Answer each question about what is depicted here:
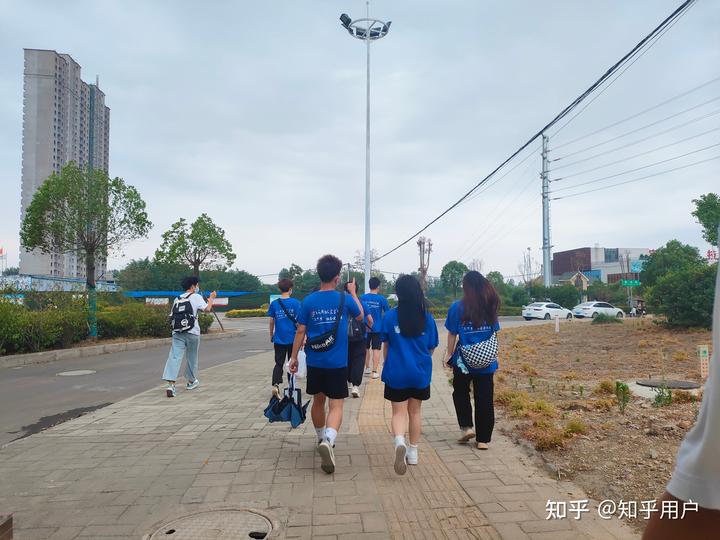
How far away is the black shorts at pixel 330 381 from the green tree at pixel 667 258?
48674 millimetres

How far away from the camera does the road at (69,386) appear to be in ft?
21.4

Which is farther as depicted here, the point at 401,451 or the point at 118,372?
the point at 118,372

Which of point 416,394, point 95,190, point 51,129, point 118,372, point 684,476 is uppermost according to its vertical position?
point 51,129

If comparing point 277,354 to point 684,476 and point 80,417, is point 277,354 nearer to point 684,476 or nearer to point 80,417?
point 80,417

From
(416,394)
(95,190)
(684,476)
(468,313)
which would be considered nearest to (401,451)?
(416,394)

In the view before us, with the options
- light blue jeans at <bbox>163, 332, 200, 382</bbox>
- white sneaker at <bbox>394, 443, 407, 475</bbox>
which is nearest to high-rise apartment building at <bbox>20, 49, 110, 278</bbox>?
light blue jeans at <bbox>163, 332, 200, 382</bbox>

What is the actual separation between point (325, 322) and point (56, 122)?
2100 centimetres

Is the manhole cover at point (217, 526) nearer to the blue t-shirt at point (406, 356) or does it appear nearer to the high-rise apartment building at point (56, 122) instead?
the blue t-shirt at point (406, 356)

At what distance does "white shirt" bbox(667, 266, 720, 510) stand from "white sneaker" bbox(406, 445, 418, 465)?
327 centimetres

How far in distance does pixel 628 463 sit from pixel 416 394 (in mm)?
1720

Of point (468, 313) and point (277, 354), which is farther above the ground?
point (468, 313)

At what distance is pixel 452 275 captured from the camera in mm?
56688

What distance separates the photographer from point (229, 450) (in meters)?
4.84

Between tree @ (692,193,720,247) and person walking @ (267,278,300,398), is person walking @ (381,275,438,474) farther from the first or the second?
tree @ (692,193,720,247)
